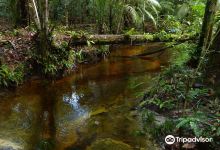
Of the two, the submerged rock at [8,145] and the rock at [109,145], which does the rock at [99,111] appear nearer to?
the rock at [109,145]

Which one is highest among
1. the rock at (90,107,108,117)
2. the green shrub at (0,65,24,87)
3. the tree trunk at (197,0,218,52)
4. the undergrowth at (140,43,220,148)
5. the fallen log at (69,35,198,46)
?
the tree trunk at (197,0,218,52)

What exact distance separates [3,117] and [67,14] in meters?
10.1

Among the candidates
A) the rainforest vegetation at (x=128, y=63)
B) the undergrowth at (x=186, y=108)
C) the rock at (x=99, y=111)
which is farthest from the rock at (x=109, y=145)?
the rock at (x=99, y=111)

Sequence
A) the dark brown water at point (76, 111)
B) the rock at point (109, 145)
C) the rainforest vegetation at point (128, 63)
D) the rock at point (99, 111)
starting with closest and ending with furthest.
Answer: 1. the rainforest vegetation at point (128, 63)
2. the rock at point (109, 145)
3. the dark brown water at point (76, 111)
4. the rock at point (99, 111)

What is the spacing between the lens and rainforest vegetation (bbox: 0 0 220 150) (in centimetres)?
406

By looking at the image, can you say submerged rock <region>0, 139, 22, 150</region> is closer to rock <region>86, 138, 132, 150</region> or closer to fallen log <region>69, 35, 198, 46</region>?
rock <region>86, 138, 132, 150</region>

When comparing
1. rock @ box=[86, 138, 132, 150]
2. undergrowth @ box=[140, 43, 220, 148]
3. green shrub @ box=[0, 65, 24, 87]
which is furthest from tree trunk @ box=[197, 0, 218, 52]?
green shrub @ box=[0, 65, 24, 87]

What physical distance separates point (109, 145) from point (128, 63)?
244 inches

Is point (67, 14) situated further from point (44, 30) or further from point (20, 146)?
point (20, 146)

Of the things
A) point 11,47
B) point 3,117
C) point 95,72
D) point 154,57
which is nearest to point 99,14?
point 154,57

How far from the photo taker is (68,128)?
5.46m

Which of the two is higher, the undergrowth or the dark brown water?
the undergrowth

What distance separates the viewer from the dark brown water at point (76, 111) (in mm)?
4910

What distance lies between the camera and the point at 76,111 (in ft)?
20.8
